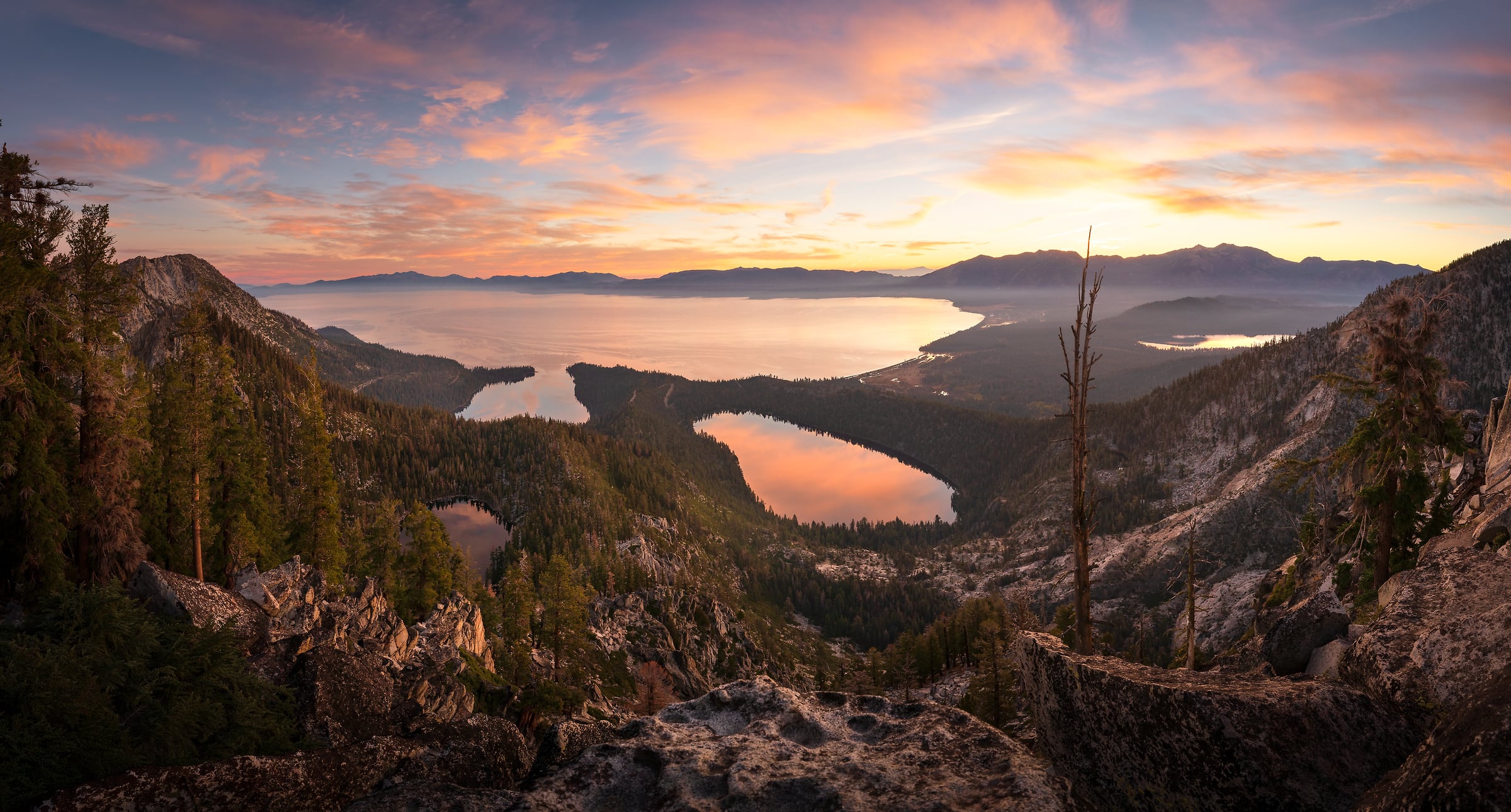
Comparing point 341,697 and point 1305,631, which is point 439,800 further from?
point 1305,631

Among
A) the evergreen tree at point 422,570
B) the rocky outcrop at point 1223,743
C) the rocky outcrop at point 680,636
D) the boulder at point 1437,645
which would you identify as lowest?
the rocky outcrop at point 680,636

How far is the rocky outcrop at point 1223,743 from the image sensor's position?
865cm

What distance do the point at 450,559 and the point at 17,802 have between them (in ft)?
185

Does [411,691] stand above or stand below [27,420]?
below

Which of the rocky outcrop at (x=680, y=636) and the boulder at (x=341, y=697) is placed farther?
the rocky outcrop at (x=680, y=636)

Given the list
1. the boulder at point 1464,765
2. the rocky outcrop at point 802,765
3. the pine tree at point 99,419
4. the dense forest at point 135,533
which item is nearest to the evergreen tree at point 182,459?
the dense forest at point 135,533

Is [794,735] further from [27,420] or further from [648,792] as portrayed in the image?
[27,420]

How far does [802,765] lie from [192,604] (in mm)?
25696

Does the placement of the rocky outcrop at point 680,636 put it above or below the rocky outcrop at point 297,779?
below

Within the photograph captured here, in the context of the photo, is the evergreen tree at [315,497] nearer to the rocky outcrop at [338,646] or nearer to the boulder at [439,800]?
the rocky outcrop at [338,646]

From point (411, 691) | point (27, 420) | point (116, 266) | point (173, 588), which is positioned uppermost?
point (116, 266)

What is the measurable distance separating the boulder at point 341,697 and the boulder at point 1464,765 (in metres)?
22.6

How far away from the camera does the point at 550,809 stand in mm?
9703

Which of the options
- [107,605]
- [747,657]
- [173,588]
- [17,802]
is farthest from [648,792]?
[747,657]
